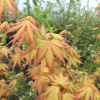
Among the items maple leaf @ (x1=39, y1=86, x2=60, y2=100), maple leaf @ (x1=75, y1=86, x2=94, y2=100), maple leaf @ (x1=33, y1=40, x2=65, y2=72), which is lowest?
maple leaf @ (x1=75, y1=86, x2=94, y2=100)

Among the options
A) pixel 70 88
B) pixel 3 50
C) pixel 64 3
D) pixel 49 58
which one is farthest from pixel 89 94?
pixel 64 3

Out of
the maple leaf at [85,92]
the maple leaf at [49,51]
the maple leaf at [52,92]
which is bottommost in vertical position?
the maple leaf at [85,92]

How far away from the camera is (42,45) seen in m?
0.57

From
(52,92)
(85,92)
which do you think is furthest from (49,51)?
(85,92)

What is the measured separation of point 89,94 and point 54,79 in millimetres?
235

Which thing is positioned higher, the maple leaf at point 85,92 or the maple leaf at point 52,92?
the maple leaf at point 52,92

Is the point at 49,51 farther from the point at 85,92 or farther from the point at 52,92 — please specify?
the point at 85,92

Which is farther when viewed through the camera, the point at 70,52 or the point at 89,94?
the point at 70,52

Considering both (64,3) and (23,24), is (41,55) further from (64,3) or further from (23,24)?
(64,3)

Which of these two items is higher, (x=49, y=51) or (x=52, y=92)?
(x=49, y=51)

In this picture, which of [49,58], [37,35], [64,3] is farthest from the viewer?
[64,3]

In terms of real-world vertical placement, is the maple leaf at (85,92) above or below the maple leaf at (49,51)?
below

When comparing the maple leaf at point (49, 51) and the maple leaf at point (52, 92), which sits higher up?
the maple leaf at point (49, 51)

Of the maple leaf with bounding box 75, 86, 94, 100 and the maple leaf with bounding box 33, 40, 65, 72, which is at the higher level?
the maple leaf with bounding box 33, 40, 65, 72
